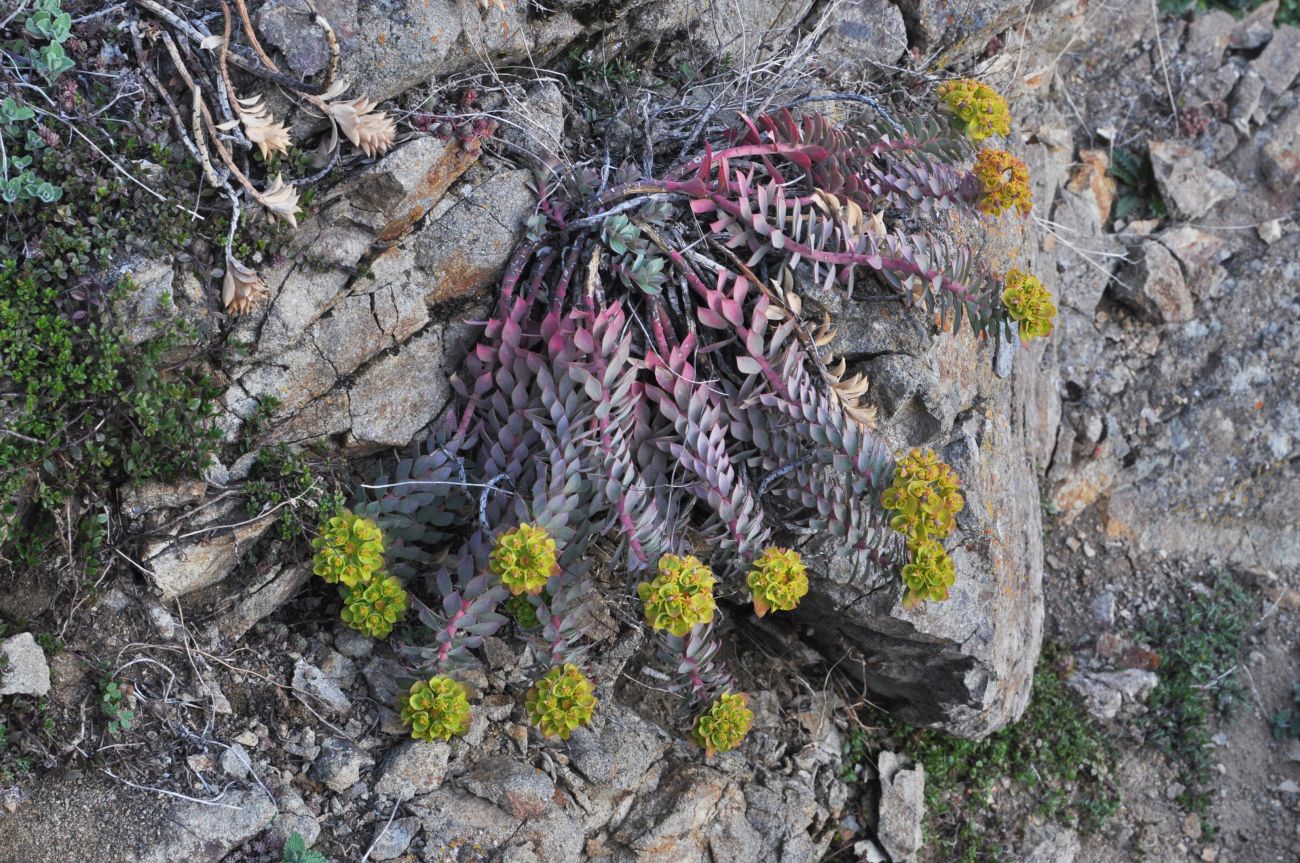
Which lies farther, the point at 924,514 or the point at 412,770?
the point at 412,770

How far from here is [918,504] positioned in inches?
130

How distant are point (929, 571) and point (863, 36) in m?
2.77

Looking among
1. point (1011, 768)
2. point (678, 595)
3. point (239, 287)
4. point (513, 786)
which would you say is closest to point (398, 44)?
point (239, 287)

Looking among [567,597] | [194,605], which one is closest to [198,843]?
[194,605]

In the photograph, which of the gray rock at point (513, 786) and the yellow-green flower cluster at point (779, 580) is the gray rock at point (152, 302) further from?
the yellow-green flower cluster at point (779, 580)

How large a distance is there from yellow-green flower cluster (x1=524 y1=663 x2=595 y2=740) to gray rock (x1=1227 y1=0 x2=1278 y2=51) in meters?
5.93

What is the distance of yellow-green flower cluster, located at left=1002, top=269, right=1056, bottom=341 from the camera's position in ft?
12.4

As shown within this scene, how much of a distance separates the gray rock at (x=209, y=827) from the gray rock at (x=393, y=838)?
0.33 meters

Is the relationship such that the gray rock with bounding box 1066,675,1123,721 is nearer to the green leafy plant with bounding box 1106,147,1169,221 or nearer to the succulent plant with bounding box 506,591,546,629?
the green leafy plant with bounding box 1106,147,1169,221

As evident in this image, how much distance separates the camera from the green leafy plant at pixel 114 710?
316 cm

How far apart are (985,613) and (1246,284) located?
3103 mm

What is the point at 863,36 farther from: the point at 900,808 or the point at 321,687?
the point at 321,687

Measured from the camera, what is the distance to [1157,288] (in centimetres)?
589

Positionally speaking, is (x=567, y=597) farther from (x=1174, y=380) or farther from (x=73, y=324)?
(x=1174, y=380)
